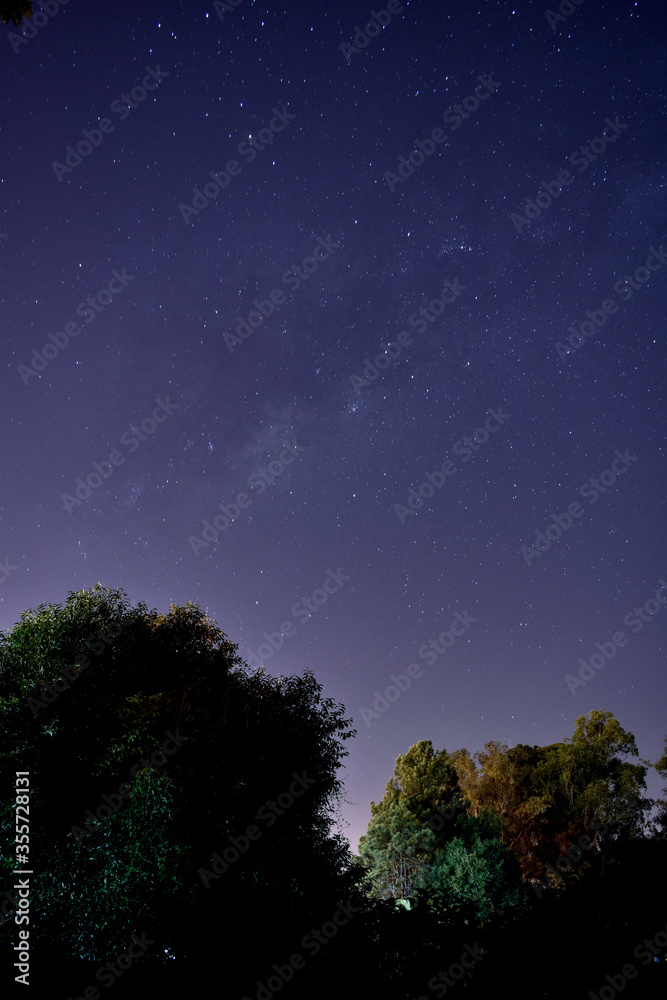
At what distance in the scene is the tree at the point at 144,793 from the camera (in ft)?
34.2

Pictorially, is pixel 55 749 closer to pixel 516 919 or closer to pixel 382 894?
pixel 516 919

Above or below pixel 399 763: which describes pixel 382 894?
below

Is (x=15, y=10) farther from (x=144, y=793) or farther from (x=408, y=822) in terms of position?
(x=408, y=822)

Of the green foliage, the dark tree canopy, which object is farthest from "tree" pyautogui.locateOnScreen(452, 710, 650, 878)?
the dark tree canopy

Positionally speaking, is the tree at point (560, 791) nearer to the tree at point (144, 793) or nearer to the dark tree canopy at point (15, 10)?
the tree at point (144, 793)

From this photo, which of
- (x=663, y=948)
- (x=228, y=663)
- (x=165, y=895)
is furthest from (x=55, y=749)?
(x=663, y=948)

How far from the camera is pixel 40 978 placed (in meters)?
8.32

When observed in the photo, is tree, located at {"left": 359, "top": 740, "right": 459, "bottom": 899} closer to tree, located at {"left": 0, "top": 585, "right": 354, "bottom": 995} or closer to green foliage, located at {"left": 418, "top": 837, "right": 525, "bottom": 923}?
green foliage, located at {"left": 418, "top": 837, "right": 525, "bottom": 923}

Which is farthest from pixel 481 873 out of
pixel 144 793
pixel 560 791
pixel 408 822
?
pixel 144 793

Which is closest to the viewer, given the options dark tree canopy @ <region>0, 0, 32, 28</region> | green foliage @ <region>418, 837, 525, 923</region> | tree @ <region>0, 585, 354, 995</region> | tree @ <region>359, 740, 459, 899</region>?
dark tree canopy @ <region>0, 0, 32, 28</region>

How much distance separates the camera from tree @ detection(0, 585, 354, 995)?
34.2 feet

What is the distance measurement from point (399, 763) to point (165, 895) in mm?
40980

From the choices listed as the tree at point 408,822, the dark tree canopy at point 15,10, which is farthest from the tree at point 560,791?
the dark tree canopy at point 15,10

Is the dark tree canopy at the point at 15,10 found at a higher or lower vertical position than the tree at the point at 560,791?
higher
